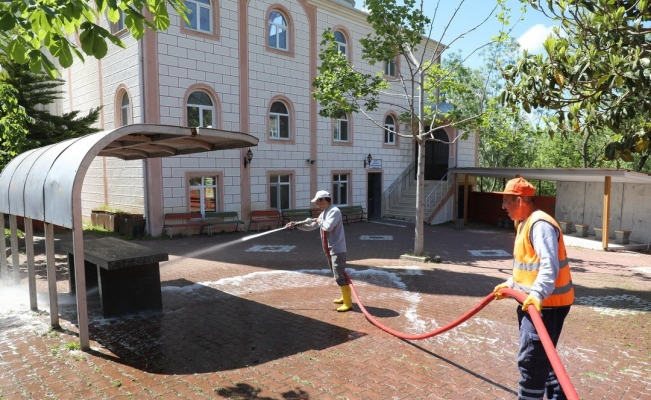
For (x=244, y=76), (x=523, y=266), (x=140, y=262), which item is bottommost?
(x=140, y=262)

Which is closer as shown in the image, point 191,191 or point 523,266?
point 523,266

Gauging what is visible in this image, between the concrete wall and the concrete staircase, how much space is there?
675 cm

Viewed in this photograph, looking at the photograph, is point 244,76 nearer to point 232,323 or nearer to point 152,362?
point 232,323

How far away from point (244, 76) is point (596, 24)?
45.4 feet

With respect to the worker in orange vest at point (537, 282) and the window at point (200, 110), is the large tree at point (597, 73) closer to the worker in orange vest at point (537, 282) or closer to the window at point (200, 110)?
the worker in orange vest at point (537, 282)

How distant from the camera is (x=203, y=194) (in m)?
17.2

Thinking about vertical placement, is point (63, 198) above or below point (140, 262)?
above

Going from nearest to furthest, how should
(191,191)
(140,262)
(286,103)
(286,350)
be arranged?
(286,350), (140,262), (191,191), (286,103)

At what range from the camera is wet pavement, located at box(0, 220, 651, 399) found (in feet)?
14.6

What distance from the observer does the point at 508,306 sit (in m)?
7.60

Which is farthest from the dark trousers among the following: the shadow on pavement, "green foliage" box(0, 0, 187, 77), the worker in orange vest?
"green foliage" box(0, 0, 187, 77)

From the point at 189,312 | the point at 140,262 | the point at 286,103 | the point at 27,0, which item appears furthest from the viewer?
the point at 286,103

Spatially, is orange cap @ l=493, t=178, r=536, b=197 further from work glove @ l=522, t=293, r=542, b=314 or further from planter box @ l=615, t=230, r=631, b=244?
planter box @ l=615, t=230, r=631, b=244

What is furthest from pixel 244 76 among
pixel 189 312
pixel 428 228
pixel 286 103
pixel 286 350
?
pixel 286 350
